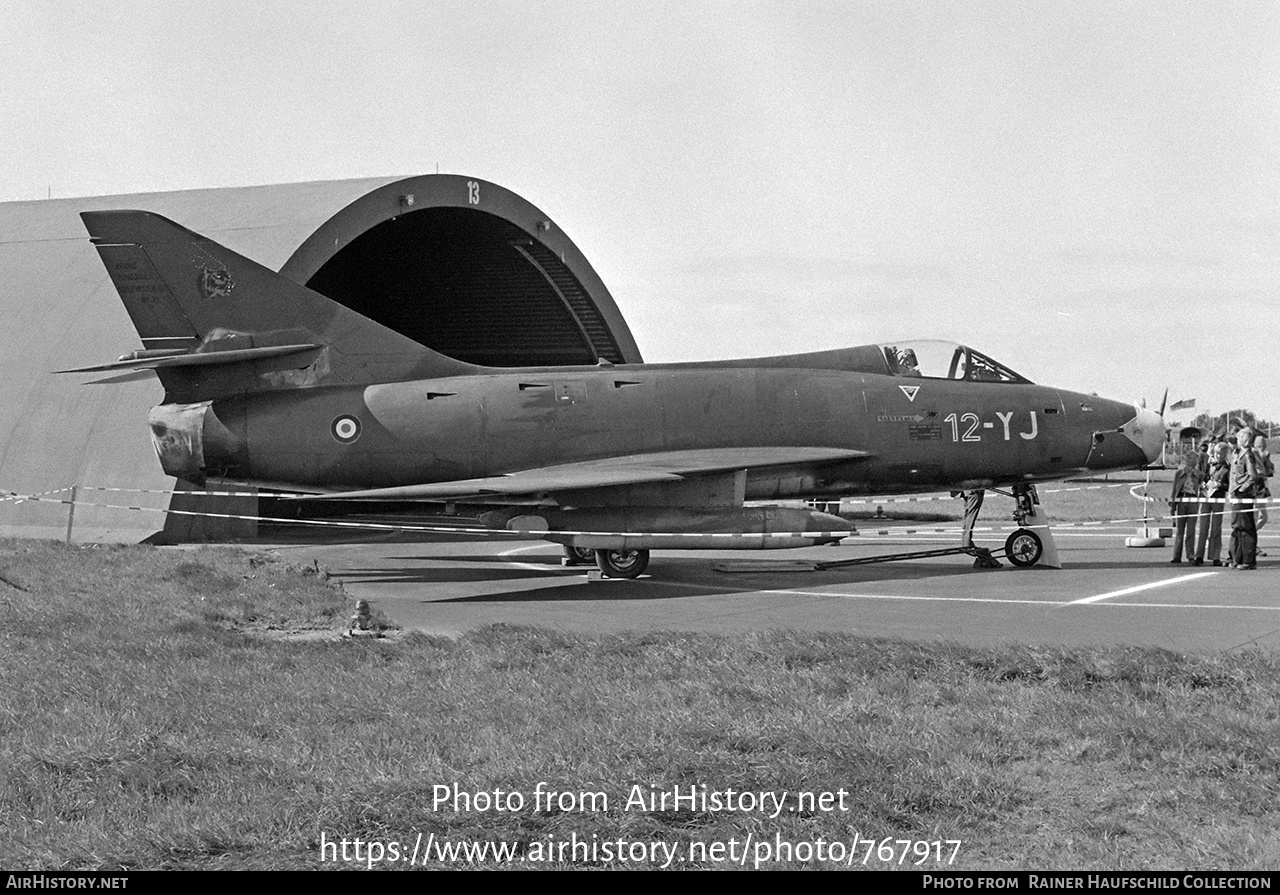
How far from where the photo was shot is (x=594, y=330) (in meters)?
32.2

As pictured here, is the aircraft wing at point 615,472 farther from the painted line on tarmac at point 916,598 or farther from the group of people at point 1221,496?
the group of people at point 1221,496

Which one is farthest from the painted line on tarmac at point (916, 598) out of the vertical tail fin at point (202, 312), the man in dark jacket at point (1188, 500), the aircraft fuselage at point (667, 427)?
the vertical tail fin at point (202, 312)

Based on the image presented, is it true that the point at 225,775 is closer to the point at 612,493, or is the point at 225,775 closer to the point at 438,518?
the point at 612,493

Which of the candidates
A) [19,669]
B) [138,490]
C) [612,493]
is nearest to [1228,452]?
[612,493]

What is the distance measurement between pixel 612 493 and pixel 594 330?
17.6 meters

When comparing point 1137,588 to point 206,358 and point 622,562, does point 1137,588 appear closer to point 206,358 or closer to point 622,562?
point 622,562

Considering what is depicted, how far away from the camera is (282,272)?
2261 centimetres

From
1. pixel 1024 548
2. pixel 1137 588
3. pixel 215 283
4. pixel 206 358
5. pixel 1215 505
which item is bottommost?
pixel 1137 588

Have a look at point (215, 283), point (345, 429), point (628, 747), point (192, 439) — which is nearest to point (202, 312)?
point (215, 283)

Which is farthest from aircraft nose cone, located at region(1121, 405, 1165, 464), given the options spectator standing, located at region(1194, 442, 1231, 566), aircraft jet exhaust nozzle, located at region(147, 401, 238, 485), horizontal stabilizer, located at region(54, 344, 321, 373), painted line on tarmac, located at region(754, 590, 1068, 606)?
aircraft jet exhaust nozzle, located at region(147, 401, 238, 485)

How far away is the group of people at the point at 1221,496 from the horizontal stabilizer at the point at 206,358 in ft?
38.2

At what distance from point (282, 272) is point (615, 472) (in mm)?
10340

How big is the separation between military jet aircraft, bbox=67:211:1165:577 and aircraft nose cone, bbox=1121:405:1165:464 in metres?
0.02

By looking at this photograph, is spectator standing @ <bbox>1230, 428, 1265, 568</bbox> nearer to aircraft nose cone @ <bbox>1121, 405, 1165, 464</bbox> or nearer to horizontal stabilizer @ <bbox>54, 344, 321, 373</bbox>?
aircraft nose cone @ <bbox>1121, 405, 1165, 464</bbox>
